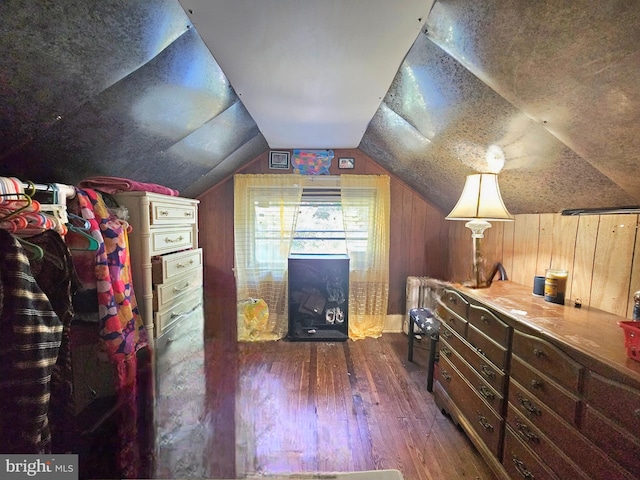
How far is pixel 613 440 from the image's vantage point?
802 mm

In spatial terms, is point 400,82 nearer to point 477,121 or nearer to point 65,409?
point 477,121

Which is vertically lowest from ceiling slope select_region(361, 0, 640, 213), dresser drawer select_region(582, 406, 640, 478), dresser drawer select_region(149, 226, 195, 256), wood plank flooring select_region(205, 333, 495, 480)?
wood plank flooring select_region(205, 333, 495, 480)

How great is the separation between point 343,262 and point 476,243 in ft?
4.80

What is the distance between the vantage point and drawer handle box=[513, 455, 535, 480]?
1.09 metres

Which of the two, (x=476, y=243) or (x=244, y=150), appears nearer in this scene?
(x=476, y=243)

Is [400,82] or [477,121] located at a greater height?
[400,82]

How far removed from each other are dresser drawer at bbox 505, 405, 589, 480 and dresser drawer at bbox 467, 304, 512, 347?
29cm

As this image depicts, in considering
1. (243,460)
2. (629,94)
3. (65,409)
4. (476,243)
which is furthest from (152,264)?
(629,94)

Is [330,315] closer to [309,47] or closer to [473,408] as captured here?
[473,408]

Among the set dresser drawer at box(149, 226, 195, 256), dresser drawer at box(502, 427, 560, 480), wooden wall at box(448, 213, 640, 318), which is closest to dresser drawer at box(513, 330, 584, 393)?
dresser drawer at box(502, 427, 560, 480)

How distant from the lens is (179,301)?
1.55 meters

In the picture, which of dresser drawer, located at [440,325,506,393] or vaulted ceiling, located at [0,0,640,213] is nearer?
vaulted ceiling, located at [0,0,640,213]

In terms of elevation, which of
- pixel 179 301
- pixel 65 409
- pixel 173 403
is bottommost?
pixel 173 403

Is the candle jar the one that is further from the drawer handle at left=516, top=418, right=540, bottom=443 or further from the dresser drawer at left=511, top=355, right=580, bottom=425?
the drawer handle at left=516, top=418, right=540, bottom=443
